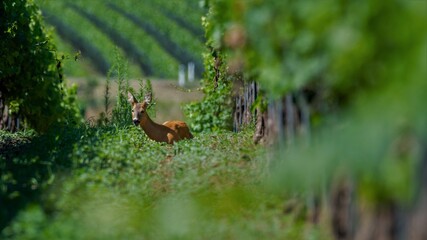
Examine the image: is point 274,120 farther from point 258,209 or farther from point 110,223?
point 110,223

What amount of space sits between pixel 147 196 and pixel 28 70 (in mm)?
9159

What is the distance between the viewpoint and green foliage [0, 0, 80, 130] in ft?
47.7

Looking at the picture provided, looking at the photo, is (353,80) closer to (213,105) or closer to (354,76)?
(354,76)

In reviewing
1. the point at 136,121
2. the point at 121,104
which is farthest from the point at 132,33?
the point at 136,121

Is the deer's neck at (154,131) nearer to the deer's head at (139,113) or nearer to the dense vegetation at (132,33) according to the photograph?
the deer's head at (139,113)

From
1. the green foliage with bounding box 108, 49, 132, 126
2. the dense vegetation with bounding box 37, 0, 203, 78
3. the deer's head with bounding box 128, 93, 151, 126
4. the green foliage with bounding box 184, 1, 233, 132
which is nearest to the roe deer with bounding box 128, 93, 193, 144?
the deer's head with bounding box 128, 93, 151, 126

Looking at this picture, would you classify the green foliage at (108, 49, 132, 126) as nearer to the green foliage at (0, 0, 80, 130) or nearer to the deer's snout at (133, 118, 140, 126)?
the green foliage at (0, 0, 80, 130)

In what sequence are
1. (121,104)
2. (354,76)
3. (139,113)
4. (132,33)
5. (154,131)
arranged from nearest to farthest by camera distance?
1. (354,76)
2. (154,131)
3. (139,113)
4. (121,104)
5. (132,33)

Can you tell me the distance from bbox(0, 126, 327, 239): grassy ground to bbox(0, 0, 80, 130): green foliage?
4.25m

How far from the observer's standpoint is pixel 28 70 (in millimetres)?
16438

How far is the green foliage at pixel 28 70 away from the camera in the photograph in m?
14.5

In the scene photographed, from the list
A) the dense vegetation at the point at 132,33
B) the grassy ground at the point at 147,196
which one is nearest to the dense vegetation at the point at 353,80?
the grassy ground at the point at 147,196

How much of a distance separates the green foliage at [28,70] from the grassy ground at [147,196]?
4247mm

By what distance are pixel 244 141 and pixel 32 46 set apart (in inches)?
252
